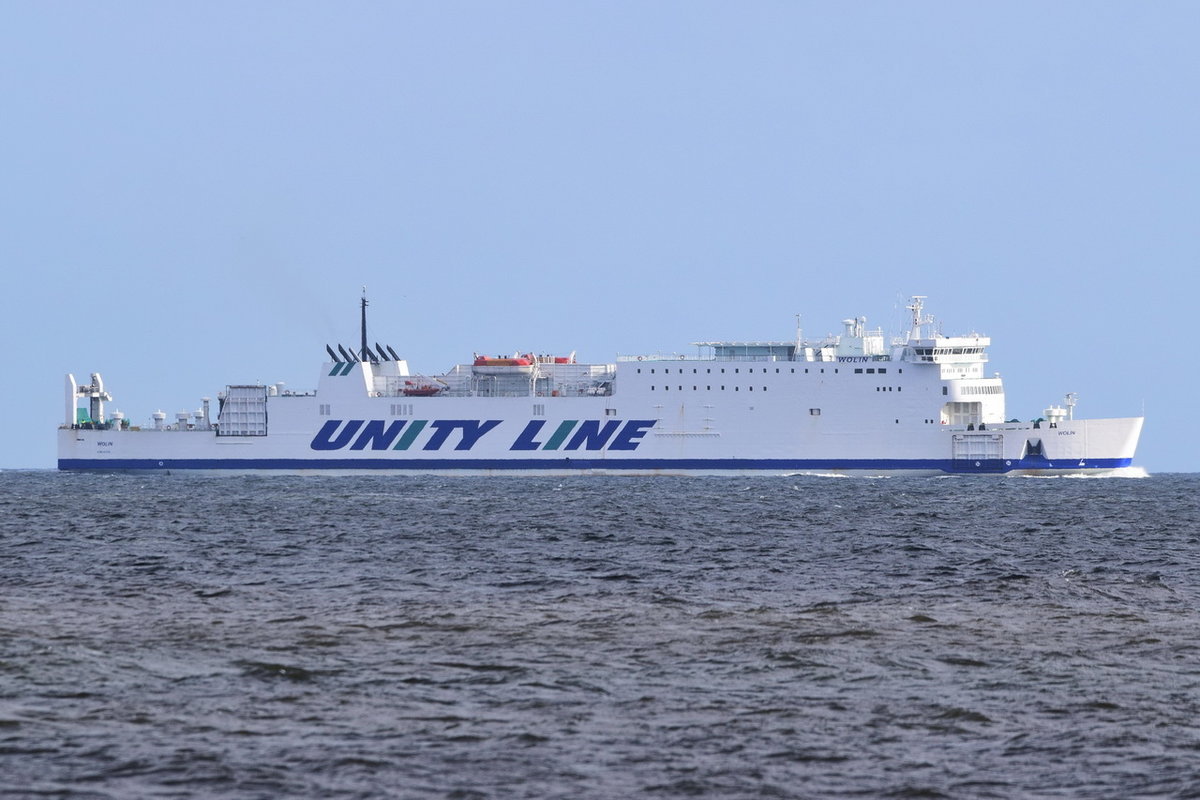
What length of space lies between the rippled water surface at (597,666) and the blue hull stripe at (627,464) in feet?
74.8

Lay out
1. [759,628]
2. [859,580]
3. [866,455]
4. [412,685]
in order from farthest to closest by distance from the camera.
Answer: [866,455] → [859,580] → [759,628] → [412,685]

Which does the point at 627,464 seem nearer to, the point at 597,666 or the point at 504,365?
the point at 504,365

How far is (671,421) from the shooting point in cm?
4944

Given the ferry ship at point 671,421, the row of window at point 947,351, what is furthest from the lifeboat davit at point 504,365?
the row of window at point 947,351

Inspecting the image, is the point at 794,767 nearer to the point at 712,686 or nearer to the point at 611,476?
the point at 712,686

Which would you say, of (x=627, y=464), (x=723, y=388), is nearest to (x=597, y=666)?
(x=723, y=388)

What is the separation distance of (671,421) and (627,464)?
2.08m

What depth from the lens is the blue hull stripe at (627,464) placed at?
48.4 m

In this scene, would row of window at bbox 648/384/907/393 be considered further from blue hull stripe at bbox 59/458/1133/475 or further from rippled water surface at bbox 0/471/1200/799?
rippled water surface at bbox 0/471/1200/799

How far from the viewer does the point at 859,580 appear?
736 inches

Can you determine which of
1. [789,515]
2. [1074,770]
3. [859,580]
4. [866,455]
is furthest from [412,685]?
[866,455]

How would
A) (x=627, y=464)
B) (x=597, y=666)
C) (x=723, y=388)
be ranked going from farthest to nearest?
(x=627, y=464) → (x=723, y=388) → (x=597, y=666)

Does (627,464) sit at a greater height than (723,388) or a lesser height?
lesser

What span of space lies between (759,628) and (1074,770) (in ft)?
18.0
